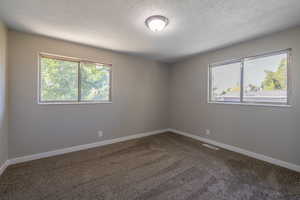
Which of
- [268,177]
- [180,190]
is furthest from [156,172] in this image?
[268,177]

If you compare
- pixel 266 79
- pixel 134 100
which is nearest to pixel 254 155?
pixel 266 79

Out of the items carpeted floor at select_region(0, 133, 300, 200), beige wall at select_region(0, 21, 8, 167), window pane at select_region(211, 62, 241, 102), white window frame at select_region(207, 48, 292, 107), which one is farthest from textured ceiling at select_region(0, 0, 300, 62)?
carpeted floor at select_region(0, 133, 300, 200)

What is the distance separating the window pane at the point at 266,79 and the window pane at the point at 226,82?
183 mm

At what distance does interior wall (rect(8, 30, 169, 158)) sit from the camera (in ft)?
7.63

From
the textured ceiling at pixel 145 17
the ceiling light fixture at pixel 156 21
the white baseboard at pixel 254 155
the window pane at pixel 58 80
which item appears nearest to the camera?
the textured ceiling at pixel 145 17

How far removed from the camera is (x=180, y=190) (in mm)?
1709

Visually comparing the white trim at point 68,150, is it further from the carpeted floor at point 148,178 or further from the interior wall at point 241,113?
the interior wall at point 241,113

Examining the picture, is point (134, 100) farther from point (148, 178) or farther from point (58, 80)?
point (148, 178)

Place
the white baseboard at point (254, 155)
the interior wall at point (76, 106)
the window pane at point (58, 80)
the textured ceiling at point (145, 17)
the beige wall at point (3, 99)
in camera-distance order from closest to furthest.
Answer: the textured ceiling at point (145, 17)
the beige wall at point (3, 99)
the white baseboard at point (254, 155)
the interior wall at point (76, 106)
the window pane at point (58, 80)

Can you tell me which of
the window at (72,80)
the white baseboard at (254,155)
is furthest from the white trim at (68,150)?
the white baseboard at (254,155)

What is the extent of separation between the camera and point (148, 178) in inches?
77.0

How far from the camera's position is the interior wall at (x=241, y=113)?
2.18 meters

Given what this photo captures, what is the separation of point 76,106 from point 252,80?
3.90 meters

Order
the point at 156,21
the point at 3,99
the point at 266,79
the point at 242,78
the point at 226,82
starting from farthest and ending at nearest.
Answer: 1. the point at 226,82
2. the point at 242,78
3. the point at 266,79
4. the point at 3,99
5. the point at 156,21
